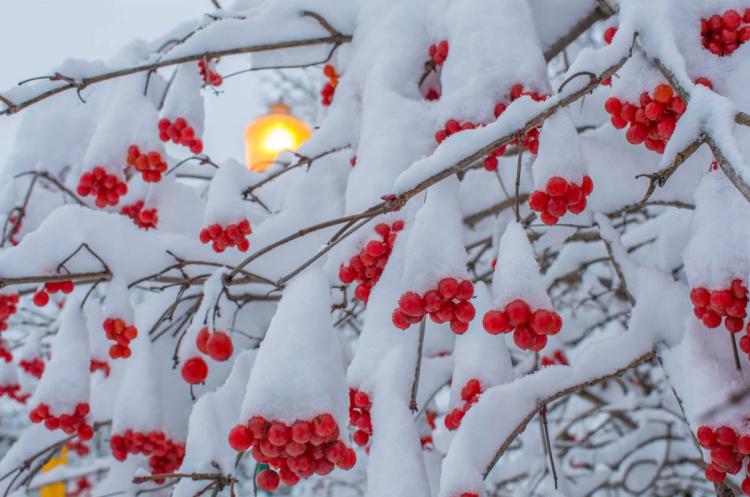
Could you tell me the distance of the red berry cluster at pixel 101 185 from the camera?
219 centimetres

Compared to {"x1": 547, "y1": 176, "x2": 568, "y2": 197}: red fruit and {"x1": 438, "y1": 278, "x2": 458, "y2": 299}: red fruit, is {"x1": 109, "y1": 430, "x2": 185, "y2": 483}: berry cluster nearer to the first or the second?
{"x1": 438, "y1": 278, "x2": 458, "y2": 299}: red fruit

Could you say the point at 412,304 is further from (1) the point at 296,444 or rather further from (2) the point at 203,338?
(2) the point at 203,338

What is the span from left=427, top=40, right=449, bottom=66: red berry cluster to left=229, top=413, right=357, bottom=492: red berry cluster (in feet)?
4.07

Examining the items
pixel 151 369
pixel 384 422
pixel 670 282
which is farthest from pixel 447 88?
pixel 151 369

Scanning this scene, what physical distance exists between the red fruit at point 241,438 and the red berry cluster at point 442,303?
1.20ft

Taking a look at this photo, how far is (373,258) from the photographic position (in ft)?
5.09

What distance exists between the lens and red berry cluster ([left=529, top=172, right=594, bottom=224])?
1.23m

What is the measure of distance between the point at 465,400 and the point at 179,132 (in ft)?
4.58

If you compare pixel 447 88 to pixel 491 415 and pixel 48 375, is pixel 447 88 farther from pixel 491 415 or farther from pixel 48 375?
pixel 48 375

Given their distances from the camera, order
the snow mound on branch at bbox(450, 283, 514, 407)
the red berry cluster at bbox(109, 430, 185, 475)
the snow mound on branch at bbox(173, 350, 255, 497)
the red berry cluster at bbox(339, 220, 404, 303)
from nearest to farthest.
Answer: the red berry cluster at bbox(339, 220, 404, 303) → the snow mound on branch at bbox(450, 283, 514, 407) → the snow mound on branch at bbox(173, 350, 255, 497) → the red berry cluster at bbox(109, 430, 185, 475)

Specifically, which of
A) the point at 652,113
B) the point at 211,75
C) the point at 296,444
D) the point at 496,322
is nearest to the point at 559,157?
the point at 652,113

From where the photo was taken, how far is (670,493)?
4.27 m

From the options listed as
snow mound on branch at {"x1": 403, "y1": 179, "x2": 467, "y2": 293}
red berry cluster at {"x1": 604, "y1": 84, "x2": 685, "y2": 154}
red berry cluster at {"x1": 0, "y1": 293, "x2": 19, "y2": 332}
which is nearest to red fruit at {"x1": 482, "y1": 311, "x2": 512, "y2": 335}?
snow mound on branch at {"x1": 403, "y1": 179, "x2": 467, "y2": 293}

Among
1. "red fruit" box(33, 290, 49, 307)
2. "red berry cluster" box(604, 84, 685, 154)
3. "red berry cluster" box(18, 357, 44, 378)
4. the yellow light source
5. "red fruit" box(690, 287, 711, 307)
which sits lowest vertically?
"red fruit" box(690, 287, 711, 307)
